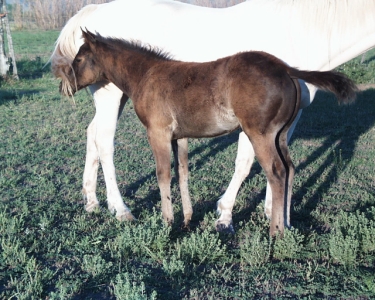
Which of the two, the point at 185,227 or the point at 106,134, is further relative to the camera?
the point at 106,134

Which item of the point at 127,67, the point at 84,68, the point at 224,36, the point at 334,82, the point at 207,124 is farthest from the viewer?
the point at 224,36

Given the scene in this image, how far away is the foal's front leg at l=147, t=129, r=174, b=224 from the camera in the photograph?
3.85 metres

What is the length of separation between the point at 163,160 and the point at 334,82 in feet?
4.99

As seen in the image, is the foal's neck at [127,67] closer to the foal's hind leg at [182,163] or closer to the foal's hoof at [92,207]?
the foal's hind leg at [182,163]

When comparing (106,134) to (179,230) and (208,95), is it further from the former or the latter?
(208,95)

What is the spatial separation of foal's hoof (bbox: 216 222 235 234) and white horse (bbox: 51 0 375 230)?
0.05 ft

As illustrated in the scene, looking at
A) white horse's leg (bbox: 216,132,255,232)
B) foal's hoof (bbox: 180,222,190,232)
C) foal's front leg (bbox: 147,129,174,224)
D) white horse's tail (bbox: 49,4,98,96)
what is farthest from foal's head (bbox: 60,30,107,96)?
foal's hoof (bbox: 180,222,190,232)

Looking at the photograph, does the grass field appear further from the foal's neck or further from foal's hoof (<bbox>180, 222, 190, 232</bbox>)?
the foal's neck

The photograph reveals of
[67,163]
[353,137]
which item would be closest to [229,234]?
[67,163]

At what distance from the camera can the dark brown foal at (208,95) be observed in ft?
11.1

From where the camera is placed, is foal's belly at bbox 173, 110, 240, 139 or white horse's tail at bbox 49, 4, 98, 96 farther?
white horse's tail at bbox 49, 4, 98, 96

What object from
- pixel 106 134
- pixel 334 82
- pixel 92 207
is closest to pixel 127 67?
pixel 106 134

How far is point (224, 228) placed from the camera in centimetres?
412

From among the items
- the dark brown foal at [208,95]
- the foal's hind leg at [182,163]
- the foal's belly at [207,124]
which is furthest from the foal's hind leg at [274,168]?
the foal's hind leg at [182,163]
